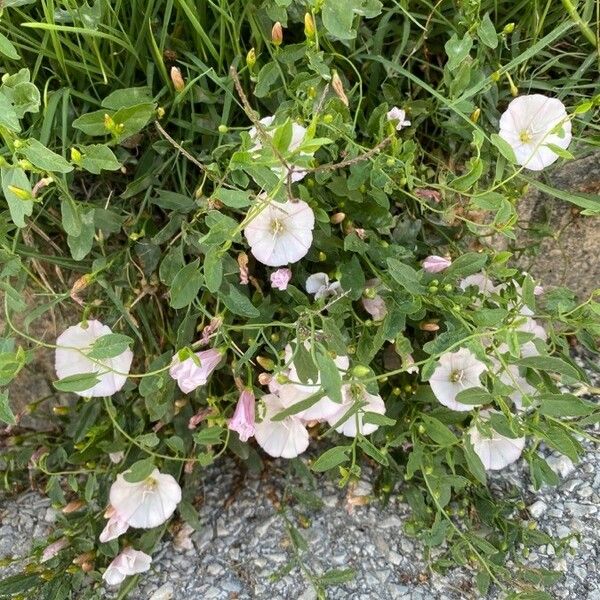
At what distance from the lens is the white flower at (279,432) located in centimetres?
119

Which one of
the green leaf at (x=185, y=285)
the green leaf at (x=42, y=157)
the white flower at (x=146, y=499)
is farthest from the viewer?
the white flower at (x=146, y=499)

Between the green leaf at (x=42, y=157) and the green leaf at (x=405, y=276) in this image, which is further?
the green leaf at (x=405, y=276)

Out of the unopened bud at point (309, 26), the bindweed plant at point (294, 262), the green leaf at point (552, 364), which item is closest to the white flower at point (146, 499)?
the bindweed plant at point (294, 262)

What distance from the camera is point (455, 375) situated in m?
1.15

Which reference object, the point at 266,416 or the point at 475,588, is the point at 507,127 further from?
the point at 475,588

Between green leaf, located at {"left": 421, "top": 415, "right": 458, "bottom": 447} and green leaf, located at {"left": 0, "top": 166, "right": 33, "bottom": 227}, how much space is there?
645 mm

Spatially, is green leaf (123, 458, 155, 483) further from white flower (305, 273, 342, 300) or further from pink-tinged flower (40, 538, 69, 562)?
white flower (305, 273, 342, 300)

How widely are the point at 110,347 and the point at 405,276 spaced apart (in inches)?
15.8

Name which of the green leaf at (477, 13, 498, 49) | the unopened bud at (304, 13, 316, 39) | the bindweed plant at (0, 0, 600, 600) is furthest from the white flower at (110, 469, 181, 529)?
the green leaf at (477, 13, 498, 49)

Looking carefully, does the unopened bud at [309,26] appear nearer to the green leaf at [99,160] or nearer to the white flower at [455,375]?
the green leaf at [99,160]

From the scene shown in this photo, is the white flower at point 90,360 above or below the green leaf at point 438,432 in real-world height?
above

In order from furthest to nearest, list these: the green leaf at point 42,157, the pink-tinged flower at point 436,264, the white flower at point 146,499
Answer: the white flower at point 146,499 → the pink-tinged flower at point 436,264 → the green leaf at point 42,157

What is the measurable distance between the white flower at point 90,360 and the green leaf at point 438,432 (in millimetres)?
465

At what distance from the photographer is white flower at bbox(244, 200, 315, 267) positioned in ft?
3.43
